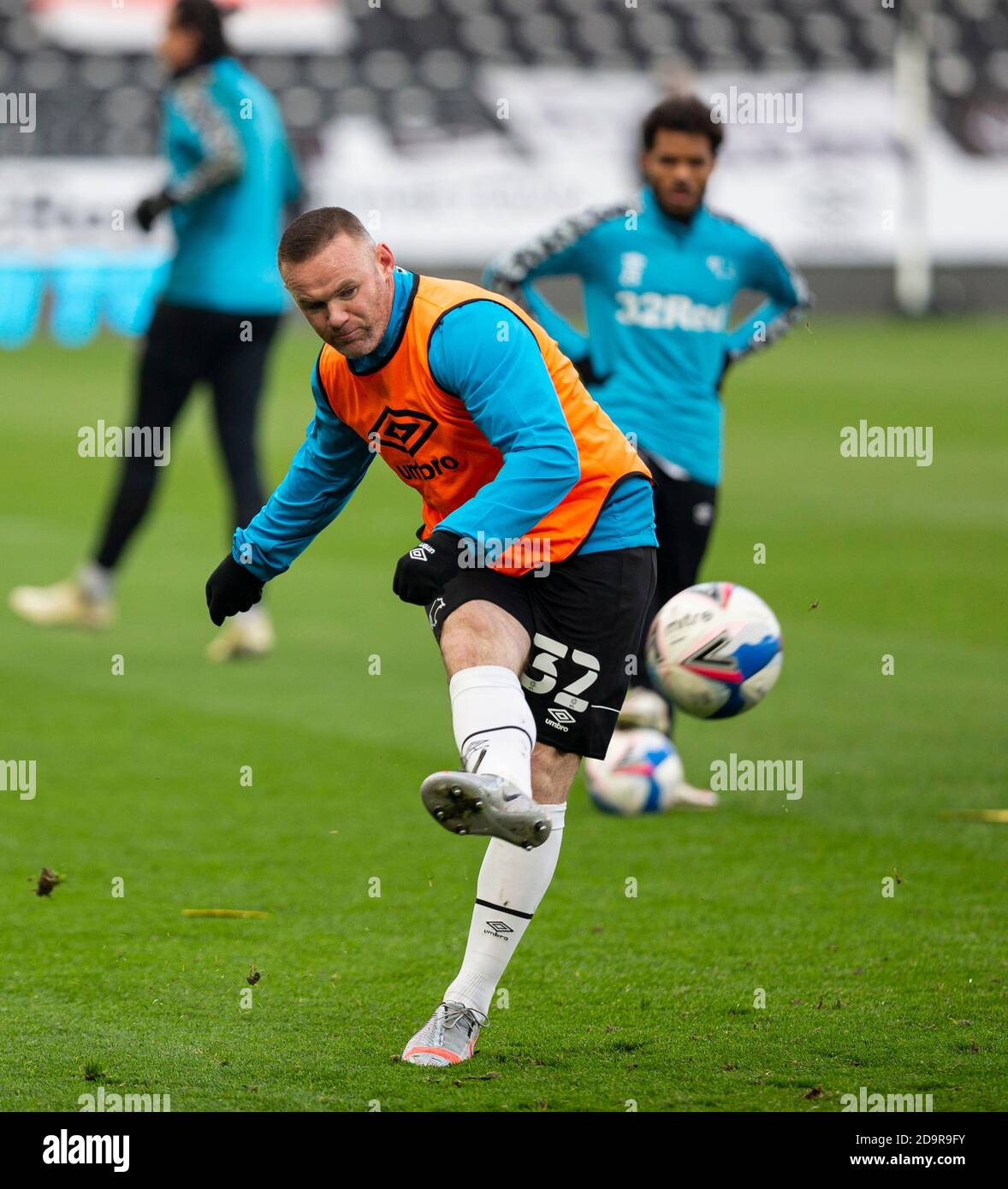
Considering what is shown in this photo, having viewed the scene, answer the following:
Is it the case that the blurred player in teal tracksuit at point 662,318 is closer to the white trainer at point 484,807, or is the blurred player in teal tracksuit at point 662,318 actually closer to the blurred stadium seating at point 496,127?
the white trainer at point 484,807

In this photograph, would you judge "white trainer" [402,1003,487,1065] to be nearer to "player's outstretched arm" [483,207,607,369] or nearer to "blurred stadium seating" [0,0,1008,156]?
"player's outstretched arm" [483,207,607,369]

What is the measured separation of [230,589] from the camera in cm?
448

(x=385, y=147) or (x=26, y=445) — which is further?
(x=385, y=147)

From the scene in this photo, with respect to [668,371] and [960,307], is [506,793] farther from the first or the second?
[960,307]

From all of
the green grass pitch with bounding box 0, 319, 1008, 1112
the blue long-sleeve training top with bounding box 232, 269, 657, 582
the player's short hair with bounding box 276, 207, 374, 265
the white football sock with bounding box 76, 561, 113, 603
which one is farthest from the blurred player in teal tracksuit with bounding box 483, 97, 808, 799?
the white football sock with bounding box 76, 561, 113, 603

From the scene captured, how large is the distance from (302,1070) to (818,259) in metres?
25.2

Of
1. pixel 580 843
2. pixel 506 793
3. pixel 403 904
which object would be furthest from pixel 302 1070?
pixel 580 843

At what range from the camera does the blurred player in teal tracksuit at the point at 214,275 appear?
8602 mm

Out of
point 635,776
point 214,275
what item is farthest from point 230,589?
point 214,275

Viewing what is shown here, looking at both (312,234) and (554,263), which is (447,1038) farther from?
(554,263)

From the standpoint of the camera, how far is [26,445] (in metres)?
15.8

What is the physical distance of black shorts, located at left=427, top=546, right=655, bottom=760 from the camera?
13.7ft

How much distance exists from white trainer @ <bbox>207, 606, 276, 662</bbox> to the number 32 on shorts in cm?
472

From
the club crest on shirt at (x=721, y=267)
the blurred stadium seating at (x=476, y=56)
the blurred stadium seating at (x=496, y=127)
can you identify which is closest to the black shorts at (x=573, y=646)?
the club crest on shirt at (x=721, y=267)
